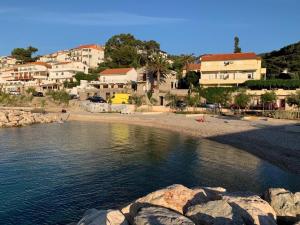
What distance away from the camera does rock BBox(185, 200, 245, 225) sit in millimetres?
11724

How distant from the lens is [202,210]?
12414 millimetres

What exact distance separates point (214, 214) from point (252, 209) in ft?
5.64

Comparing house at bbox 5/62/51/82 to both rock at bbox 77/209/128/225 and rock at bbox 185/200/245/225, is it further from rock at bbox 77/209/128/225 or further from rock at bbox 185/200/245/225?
rock at bbox 185/200/245/225

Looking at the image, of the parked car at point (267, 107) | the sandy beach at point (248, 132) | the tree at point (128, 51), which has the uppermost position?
the tree at point (128, 51)

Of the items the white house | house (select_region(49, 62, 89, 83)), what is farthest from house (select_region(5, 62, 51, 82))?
the white house

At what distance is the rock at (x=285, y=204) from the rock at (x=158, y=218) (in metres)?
4.73

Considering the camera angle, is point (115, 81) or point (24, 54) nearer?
point (115, 81)

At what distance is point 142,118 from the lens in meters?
64.8

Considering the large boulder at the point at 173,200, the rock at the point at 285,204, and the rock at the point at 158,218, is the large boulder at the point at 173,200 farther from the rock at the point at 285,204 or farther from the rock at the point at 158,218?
the rock at the point at 285,204

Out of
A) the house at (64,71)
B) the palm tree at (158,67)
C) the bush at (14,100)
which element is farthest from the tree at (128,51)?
the bush at (14,100)

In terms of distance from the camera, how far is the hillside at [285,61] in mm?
92438

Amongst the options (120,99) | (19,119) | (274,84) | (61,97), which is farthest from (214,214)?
(61,97)

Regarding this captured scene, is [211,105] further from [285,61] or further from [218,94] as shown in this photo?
[285,61]

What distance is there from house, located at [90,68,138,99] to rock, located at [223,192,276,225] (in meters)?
79.7
